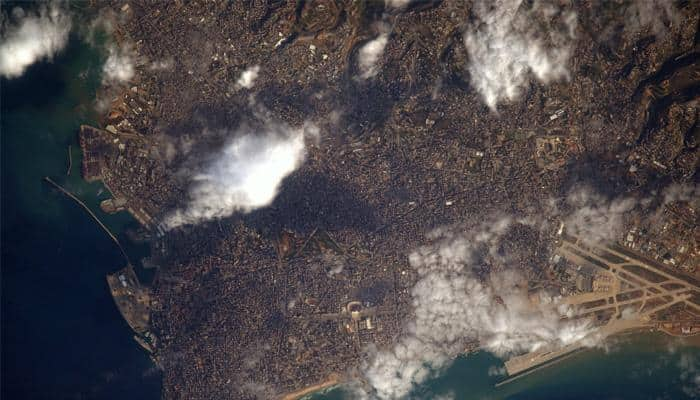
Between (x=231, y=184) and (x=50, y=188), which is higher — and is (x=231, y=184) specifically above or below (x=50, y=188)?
below

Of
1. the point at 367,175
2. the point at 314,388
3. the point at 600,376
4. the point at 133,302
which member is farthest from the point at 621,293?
the point at 133,302

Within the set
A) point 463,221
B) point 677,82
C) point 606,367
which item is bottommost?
point 606,367

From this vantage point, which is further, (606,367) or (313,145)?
(606,367)

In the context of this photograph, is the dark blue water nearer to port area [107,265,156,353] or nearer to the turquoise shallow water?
port area [107,265,156,353]

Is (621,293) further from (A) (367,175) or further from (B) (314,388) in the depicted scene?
(B) (314,388)

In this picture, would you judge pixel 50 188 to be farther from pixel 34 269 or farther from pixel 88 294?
pixel 88 294

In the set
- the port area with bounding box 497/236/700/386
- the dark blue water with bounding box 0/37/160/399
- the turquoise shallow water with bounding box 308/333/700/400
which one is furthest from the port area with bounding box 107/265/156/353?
the port area with bounding box 497/236/700/386

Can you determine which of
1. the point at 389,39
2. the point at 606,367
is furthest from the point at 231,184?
the point at 606,367
